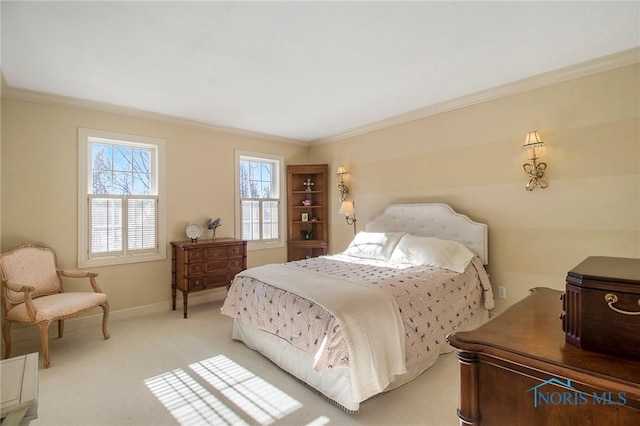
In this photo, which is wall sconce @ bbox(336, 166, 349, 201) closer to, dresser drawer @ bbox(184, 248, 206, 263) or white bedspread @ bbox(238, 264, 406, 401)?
dresser drawer @ bbox(184, 248, 206, 263)

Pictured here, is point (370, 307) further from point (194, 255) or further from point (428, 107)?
point (428, 107)

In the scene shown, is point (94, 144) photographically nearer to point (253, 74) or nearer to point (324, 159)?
point (253, 74)

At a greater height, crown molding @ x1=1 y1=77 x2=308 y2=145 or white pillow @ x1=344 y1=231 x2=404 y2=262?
crown molding @ x1=1 y1=77 x2=308 y2=145

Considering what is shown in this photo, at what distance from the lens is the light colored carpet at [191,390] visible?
6.49ft

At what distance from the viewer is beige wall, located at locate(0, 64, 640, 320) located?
2.71m

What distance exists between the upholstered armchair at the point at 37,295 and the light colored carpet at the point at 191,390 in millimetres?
377

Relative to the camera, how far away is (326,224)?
5398 mm

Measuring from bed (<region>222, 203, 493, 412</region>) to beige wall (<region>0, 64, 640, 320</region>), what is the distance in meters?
0.39

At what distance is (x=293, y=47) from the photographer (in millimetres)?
2434

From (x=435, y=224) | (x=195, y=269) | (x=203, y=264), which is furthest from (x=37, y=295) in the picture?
(x=435, y=224)

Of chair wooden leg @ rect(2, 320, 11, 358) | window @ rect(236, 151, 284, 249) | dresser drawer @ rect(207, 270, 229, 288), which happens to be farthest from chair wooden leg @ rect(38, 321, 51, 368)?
window @ rect(236, 151, 284, 249)

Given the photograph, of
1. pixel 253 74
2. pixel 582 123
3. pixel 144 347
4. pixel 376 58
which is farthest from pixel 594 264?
pixel 144 347

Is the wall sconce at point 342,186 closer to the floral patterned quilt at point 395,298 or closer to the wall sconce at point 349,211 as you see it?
the wall sconce at point 349,211

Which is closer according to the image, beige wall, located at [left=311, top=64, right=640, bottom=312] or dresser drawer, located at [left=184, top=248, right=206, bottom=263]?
beige wall, located at [left=311, top=64, right=640, bottom=312]
